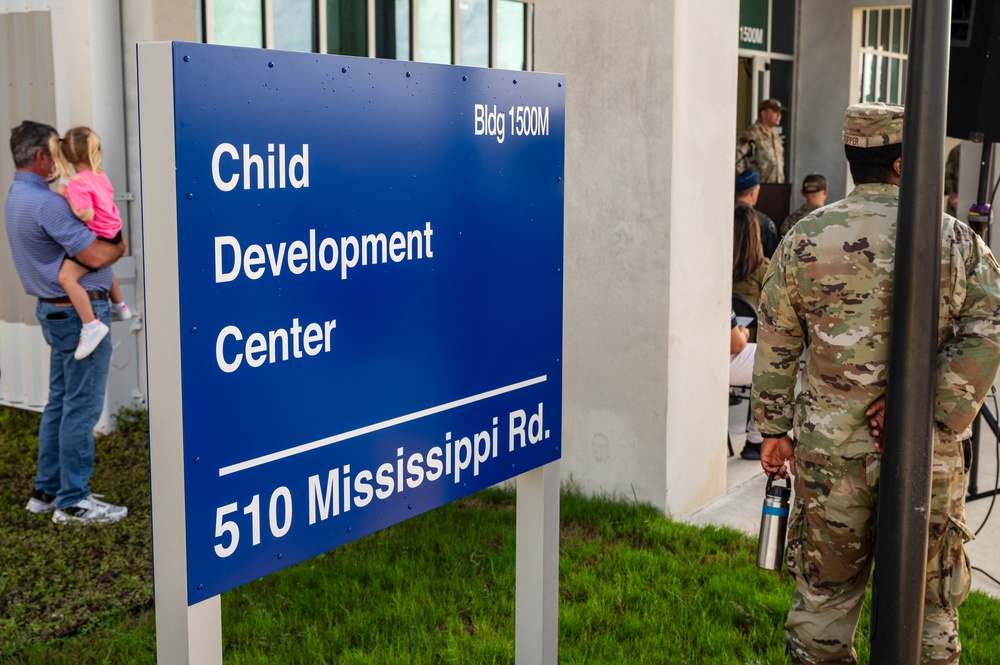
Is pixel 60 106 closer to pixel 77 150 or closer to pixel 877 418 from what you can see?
pixel 77 150

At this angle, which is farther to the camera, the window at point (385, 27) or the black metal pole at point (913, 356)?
the window at point (385, 27)

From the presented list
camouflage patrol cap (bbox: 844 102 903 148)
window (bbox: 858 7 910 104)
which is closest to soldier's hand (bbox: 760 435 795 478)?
camouflage patrol cap (bbox: 844 102 903 148)

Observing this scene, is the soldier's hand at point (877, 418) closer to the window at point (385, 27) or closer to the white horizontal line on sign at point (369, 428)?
the white horizontal line on sign at point (369, 428)

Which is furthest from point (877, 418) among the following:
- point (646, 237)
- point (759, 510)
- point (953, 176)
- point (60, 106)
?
point (953, 176)

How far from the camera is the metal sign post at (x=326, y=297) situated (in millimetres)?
2311

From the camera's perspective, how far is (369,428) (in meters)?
2.81

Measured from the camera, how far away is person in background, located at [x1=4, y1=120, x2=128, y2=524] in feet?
19.4

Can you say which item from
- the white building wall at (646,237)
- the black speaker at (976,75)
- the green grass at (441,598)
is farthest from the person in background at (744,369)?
the black speaker at (976,75)

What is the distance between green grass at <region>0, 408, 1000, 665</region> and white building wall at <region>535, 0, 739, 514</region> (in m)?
0.37

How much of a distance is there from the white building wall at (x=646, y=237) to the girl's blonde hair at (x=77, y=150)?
2423 mm

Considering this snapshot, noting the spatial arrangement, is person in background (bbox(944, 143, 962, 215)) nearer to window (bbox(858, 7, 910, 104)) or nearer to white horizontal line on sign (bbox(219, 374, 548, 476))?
window (bbox(858, 7, 910, 104))

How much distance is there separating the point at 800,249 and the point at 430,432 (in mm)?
1252

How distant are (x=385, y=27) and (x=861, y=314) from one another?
7578 mm

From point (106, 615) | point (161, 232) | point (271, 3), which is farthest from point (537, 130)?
point (271, 3)
